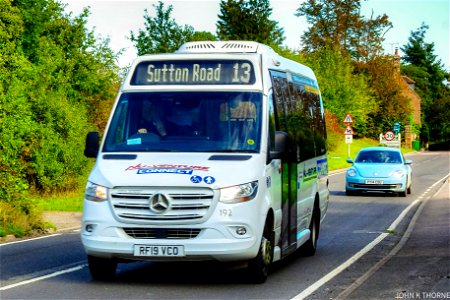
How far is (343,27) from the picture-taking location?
313ft

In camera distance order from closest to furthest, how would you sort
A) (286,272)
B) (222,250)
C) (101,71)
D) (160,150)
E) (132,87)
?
(222,250) < (160,150) < (132,87) < (286,272) < (101,71)

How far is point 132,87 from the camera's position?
1216 cm

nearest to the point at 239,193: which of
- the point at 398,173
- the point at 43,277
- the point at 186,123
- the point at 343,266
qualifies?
the point at 186,123

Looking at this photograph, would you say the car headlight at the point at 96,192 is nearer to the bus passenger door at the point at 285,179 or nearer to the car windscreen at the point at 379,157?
the bus passenger door at the point at 285,179

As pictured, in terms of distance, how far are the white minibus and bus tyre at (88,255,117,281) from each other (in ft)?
0.04

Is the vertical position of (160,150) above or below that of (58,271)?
above

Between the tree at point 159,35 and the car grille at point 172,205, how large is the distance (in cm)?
3164

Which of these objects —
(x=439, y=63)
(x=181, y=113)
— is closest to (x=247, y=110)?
(x=181, y=113)

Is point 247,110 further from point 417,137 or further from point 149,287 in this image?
point 417,137

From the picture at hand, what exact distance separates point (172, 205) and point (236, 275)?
2.11 metres

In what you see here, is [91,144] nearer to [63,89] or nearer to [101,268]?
[101,268]

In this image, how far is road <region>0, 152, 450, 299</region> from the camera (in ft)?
34.7

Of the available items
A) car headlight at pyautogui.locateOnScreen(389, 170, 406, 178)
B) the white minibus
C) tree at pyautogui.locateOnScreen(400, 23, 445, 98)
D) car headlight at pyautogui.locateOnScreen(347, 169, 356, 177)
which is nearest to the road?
the white minibus

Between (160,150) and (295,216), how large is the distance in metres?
2.83
